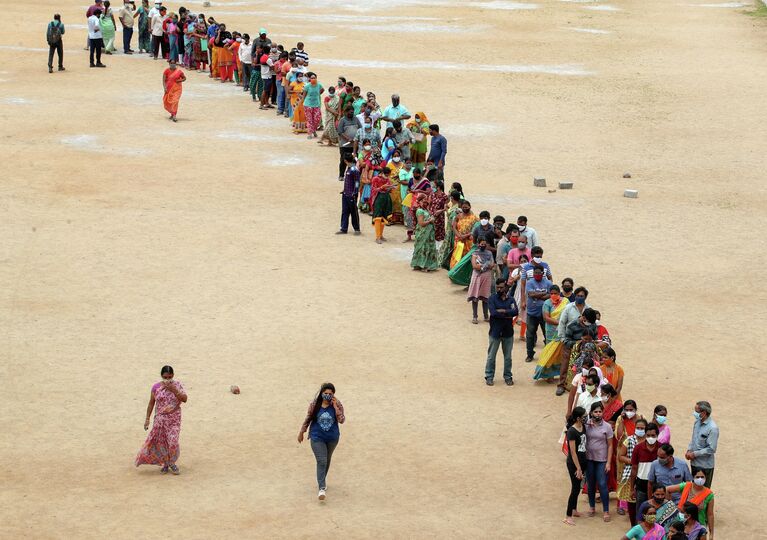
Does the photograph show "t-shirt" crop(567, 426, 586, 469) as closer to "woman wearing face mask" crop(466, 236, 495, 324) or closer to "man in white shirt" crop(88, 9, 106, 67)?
"woman wearing face mask" crop(466, 236, 495, 324)

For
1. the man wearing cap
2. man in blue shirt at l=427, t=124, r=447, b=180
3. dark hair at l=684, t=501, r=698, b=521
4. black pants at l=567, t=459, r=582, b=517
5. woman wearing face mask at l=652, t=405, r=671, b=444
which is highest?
the man wearing cap

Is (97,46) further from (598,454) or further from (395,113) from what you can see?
(598,454)

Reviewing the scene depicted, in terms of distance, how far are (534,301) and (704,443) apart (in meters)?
4.47

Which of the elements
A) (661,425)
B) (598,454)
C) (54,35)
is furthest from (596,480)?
(54,35)

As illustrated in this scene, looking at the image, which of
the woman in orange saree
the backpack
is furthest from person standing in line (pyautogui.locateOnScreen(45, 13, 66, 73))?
the woman in orange saree

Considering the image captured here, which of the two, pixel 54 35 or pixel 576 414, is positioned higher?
pixel 54 35

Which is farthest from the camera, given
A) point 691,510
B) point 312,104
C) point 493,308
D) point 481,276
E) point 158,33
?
point 158,33

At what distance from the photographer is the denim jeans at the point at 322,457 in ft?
43.6

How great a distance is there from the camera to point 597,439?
13195mm

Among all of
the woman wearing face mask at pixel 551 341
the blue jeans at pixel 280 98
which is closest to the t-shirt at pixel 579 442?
the woman wearing face mask at pixel 551 341

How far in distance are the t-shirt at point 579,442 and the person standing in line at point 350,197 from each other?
32.3 ft

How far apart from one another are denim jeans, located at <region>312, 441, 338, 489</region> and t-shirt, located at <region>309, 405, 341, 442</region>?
0.05m

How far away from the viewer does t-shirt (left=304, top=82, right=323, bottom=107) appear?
93.0 ft

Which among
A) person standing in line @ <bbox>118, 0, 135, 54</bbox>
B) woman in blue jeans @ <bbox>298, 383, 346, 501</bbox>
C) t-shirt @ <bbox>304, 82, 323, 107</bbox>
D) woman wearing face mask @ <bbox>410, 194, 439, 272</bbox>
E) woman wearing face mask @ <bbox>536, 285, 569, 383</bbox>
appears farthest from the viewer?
person standing in line @ <bbox>118, 0, 135, 54</bbox>
